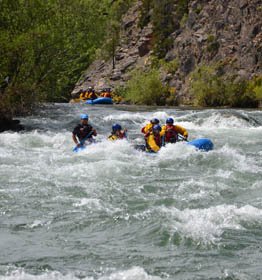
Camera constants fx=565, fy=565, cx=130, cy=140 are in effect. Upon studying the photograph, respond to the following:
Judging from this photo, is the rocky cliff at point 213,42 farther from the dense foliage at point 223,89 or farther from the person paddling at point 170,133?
the person paddling at point 170,133

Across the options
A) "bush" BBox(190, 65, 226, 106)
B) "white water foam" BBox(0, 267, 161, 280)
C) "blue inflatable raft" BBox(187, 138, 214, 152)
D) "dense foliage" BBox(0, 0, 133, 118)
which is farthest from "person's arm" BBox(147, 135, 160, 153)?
"bush" BBox(190, 65, 226, 106)

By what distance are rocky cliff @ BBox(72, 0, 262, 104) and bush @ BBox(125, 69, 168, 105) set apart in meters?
1.12

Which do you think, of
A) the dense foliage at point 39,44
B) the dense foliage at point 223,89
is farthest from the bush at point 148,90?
the dense foliage at point 39,44

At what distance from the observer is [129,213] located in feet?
27.7

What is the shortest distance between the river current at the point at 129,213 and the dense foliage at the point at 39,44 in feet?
17.5

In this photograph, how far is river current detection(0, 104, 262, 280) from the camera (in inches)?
252

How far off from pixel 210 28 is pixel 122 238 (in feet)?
104

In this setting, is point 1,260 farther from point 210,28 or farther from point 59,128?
point 210,28

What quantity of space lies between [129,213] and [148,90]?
94.6ft

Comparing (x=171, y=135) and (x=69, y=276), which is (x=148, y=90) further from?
(x=69, y=276)

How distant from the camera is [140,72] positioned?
41.4 metres

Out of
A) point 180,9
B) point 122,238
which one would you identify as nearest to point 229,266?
point 122,238

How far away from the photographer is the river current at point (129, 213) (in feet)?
21.0

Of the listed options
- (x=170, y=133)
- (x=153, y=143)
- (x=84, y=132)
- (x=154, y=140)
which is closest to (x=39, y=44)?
(x=84, y=132)
